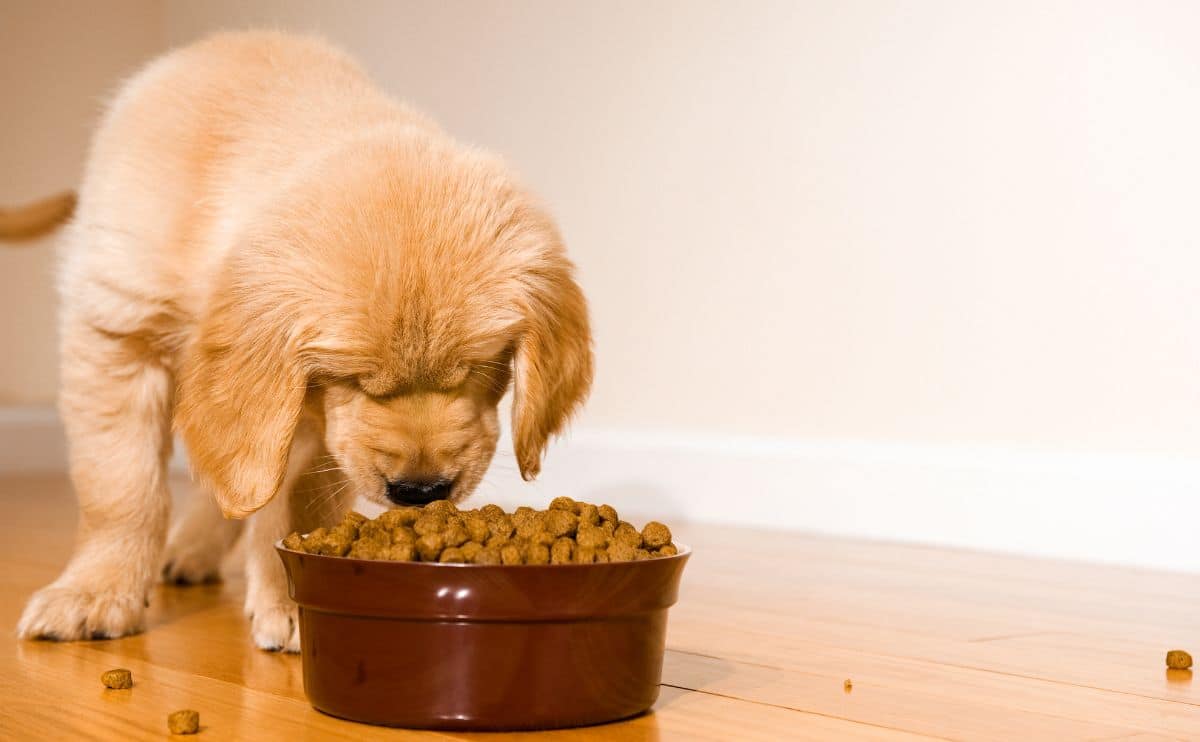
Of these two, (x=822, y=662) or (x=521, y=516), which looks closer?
(x=521, y=516)

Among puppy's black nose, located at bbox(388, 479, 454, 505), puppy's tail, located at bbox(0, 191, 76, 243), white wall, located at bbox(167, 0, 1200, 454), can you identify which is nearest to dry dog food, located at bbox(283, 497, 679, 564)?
puppy's black nose, located at bbox(388, 479, 454, 505)

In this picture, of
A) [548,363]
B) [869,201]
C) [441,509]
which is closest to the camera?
[441,509]

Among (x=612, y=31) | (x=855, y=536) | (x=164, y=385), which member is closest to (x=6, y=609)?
(x=164, y=385)

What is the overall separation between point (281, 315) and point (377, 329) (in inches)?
7.1

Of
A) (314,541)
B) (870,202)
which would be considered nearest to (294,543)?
(314,541)

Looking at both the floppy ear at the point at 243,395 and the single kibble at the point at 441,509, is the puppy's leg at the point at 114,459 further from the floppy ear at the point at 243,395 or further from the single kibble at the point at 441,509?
the single kibble at the point at 441,509

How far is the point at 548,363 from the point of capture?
7.38 ft

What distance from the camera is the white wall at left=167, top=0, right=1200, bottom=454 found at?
3.39 meters

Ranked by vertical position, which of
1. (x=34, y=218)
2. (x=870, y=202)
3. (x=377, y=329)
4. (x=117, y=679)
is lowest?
(x=117, y=679)

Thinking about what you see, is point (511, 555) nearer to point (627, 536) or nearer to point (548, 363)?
point (627, 536)

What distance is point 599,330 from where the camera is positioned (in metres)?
4.61

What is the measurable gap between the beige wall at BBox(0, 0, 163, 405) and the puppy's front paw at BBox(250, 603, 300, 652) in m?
4.08

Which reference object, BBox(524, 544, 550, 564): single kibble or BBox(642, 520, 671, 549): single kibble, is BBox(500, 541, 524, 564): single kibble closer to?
BBox(524, 544, 550, 564): single kibble

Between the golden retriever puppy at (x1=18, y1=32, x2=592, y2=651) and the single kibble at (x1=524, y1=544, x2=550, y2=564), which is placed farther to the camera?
the golden retriever puppy at (x1=18, y1=32, x2=592, y2=651)
